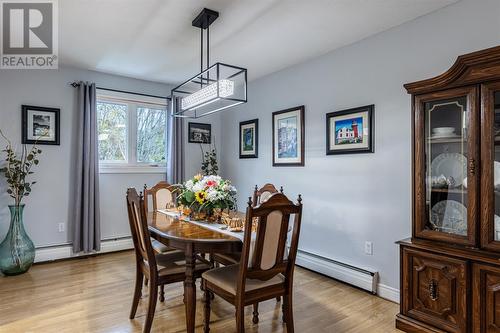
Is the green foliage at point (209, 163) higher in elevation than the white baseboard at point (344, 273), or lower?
higher

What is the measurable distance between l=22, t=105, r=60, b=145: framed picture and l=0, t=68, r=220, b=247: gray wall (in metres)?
0.06

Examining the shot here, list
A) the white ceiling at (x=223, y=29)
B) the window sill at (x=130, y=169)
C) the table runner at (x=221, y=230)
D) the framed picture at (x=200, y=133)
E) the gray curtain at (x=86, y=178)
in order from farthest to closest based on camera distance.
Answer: the framed picture at (x=200, y=133)
the window sill at (x=130, y=169)
the gray curtain at (x=86, y=178)
the white ceiling at (x=223, y=29)
the table runner at (x=221, y=230)

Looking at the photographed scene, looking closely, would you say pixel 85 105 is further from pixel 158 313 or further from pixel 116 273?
pixel 158 313

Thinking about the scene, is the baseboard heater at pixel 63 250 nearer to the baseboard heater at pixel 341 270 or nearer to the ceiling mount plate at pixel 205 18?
the baseboard heater at pixel 341 270

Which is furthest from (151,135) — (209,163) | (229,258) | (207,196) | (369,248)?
(369,248)

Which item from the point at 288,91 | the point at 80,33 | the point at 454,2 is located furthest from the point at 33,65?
the point at 454,2

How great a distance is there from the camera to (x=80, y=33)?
2945 millimetres

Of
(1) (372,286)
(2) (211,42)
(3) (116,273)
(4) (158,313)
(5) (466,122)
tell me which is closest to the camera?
(5) (466,122)

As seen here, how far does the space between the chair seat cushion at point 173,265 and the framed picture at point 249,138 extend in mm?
2290

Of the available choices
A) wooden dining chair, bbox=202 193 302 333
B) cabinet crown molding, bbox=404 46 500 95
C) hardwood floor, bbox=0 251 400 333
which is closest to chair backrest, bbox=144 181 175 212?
hardwood floor, bbox=0 251 400 333

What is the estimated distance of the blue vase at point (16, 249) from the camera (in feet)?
11.0

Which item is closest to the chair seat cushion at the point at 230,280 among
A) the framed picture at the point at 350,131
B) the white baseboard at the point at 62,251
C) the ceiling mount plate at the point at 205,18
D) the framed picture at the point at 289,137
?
the framed picture at the point at 350,131

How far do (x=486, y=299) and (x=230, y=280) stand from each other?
5.20 ft

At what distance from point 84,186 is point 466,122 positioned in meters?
4.05
